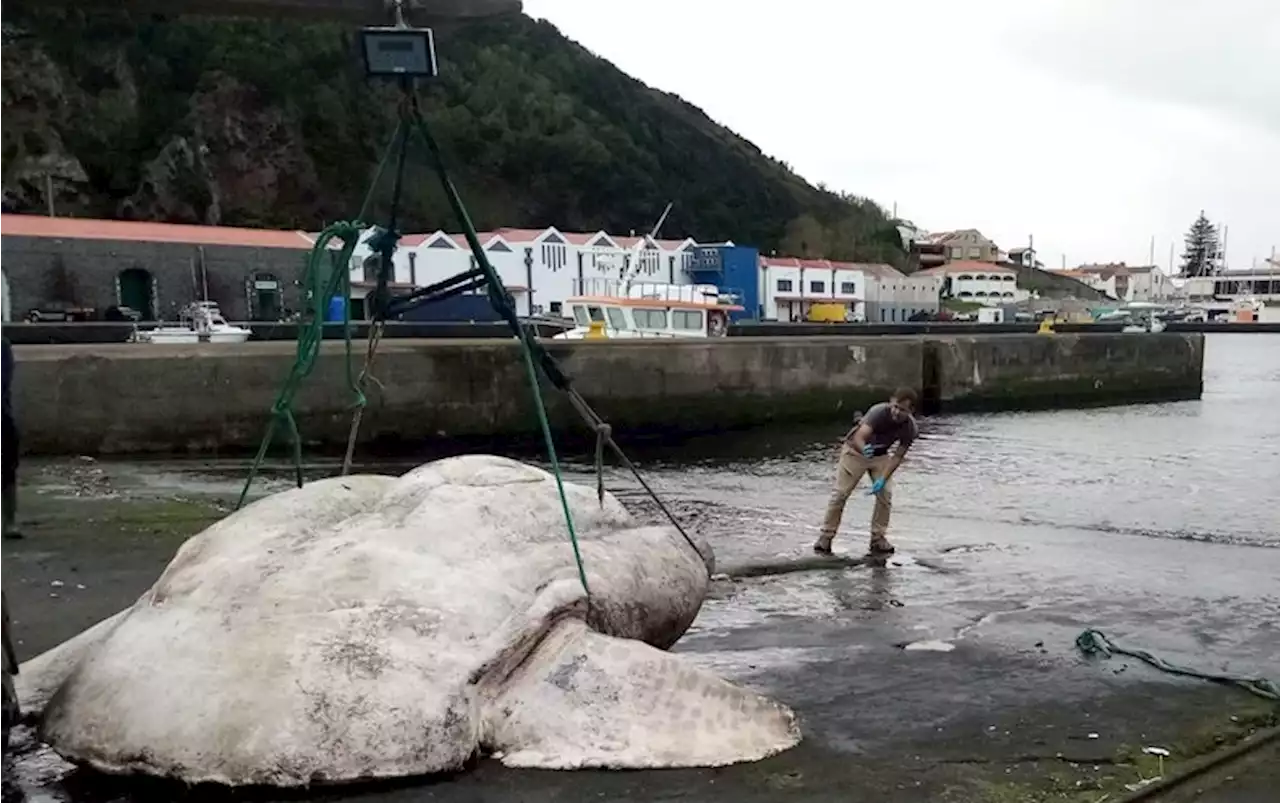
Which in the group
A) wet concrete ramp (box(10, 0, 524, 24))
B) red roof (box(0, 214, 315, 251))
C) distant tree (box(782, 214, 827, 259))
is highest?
distant tree (box(782, 214, 827, 259))

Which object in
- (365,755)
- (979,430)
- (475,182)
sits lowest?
(979,430)

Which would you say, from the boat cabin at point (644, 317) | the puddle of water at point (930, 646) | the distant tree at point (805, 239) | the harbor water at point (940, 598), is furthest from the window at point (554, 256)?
the puddle of water at point (930, 646)

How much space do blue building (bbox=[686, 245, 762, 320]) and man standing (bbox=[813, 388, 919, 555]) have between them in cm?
6107

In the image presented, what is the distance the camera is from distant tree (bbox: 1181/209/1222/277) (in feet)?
630

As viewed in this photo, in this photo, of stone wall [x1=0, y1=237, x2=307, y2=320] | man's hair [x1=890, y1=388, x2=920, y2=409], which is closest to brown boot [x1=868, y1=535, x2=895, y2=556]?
man's hair [x1=890, y1=388, x2=920, y2=409]

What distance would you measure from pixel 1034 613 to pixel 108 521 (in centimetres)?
829

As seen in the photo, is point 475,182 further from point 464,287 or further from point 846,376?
point 464,287

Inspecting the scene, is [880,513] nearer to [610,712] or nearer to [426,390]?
[610,712]

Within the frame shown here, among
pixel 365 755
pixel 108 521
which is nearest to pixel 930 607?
pixel 365 755

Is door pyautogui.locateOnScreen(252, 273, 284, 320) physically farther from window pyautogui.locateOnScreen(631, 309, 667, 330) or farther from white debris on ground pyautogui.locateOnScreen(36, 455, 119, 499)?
white debris on ground pyautogui.locateOnScreen(36, 455, 119, 499)

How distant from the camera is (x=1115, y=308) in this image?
112688 millimetres

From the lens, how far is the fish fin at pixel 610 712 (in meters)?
4.56

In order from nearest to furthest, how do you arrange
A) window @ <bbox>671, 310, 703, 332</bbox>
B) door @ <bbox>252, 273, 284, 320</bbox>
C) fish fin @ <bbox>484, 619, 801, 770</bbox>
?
fish fin @ <bbox>484, 619, 801, 770</bbox>, window @ <bbox>671, 310, 703, 332</bbox>, door @ <bbox>252, 273, 284, 320</bbox>

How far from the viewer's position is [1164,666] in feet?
23.2
